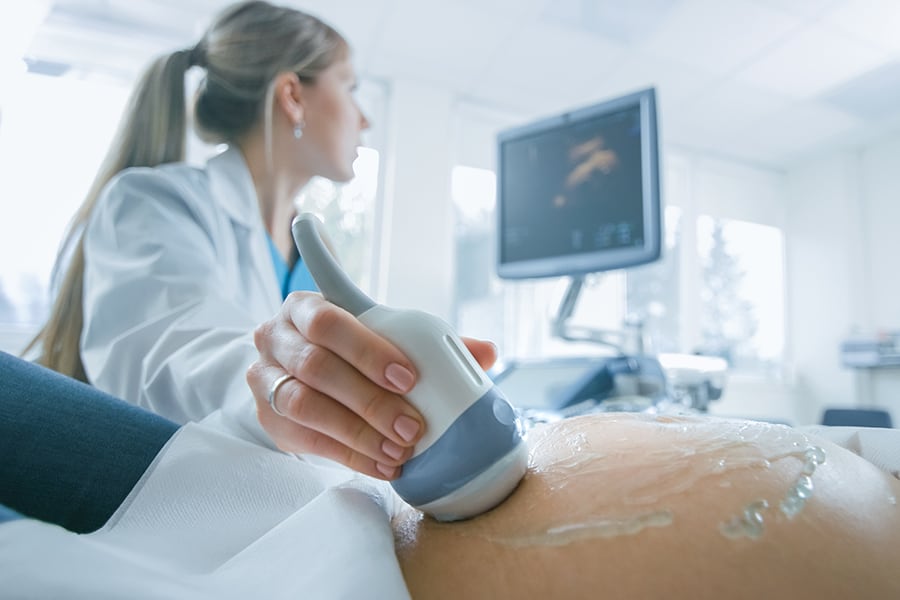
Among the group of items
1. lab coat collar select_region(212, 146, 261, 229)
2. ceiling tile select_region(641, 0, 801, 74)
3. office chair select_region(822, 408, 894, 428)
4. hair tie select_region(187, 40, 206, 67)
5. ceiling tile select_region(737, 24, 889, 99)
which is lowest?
office chair select_region(822, 408, 894, 428)

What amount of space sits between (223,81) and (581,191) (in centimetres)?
87

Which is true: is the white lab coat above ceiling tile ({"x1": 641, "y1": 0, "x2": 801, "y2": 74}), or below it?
below

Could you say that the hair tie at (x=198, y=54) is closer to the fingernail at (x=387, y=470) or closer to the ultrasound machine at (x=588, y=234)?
the ultrasound machine at (x=588, y=234)

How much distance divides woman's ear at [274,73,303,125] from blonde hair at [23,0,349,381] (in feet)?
0.05

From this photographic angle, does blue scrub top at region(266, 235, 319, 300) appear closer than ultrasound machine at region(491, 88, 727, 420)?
No

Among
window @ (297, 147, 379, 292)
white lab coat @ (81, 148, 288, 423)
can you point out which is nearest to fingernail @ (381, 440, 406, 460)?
white lab coat @ (81, 148, 288, 423)

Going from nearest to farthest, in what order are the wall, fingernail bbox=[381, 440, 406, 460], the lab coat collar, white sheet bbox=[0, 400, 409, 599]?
white sheet bbox=[0, 400, 409, 599] < fingernail bbox=[381, 440, 406, 460] < the lab coat collar < the wall

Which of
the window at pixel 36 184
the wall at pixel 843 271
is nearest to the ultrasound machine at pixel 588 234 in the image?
the window at pixel 36 184

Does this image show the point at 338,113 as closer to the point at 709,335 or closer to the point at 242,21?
the point at 242,21

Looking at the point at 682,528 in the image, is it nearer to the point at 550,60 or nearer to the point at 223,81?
the point at 223,81

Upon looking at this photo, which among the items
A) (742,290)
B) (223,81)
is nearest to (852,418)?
(223,81)

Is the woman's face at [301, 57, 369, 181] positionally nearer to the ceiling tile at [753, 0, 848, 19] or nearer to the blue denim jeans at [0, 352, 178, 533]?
the blue denim jeans at [0, 352, 178, 533]

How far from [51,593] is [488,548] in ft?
0.70

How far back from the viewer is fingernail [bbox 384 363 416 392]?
0.33m
